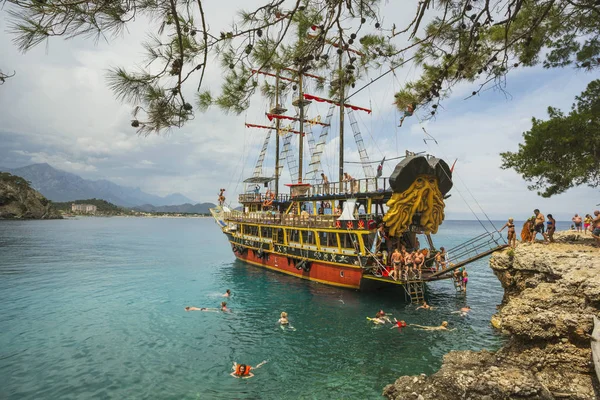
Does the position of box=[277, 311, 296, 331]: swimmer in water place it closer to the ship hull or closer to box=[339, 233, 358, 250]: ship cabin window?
the ship hull

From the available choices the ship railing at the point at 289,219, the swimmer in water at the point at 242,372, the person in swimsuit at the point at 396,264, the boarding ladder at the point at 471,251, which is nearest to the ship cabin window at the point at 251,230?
the ship railing at the point at 289,219

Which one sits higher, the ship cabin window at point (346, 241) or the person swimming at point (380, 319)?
the ship cabin window at point (346, 241)

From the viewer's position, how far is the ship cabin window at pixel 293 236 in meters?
25.4

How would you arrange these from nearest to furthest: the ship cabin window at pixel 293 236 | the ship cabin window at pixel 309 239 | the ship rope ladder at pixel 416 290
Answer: the ship rope ladder at pixel 416 290
the ship cabin window at pixel 309 239
the ship cabin window at pixel 293 236

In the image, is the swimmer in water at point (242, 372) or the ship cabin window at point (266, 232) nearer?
the swimmer in water at point (242, 372)

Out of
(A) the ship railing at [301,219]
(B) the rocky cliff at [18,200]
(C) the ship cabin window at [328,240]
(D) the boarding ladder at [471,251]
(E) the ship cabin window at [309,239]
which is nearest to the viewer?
(D) the boarding ladder at [471,251]

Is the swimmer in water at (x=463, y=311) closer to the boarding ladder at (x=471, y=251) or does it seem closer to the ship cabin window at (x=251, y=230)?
the boarding ladder at (x=471, y=251)

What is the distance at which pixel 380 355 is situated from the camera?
12.6 metres

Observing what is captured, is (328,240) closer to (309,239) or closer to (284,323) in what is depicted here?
(309,239)

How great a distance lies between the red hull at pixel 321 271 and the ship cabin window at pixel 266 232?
1.61 metres

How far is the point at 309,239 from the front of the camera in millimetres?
24141

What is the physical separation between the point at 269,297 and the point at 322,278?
4053mm

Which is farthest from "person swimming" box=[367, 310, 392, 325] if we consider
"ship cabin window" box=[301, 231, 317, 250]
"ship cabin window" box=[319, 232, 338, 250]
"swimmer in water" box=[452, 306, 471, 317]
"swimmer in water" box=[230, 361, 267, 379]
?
"ship cabin window" box=[301, 231, 317, 250]

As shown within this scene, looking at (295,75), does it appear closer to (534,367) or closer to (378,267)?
(534,367)
